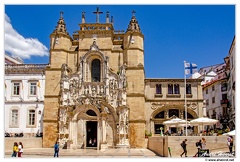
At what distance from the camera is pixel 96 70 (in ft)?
122

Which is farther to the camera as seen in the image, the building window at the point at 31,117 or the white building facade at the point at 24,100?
the building window at the point at 31,117

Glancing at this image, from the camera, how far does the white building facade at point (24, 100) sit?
126 feet

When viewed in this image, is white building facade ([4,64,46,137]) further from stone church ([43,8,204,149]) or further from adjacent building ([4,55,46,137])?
stone church ([43,8,204,149])

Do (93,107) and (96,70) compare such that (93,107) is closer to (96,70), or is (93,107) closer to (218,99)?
(96,70)

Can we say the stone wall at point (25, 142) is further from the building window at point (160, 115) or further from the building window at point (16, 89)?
the building window at point (160, 115)

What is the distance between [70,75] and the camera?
120ft

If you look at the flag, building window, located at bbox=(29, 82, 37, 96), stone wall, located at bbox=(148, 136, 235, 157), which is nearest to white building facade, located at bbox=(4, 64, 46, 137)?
building window, located at bbox=(29, 82, 37, 96)

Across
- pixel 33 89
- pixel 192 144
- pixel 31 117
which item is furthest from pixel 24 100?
pixel 192 144

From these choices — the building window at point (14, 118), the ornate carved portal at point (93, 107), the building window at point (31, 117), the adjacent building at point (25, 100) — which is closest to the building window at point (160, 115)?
the ornate carved portal at point (93, 107)

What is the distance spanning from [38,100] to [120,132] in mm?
11134

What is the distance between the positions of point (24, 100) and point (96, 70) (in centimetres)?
952

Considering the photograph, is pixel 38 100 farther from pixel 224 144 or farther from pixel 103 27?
pixel 224 144

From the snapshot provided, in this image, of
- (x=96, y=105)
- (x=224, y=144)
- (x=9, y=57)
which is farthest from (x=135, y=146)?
(x=9, y=57)

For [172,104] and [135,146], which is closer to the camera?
[135,146]
